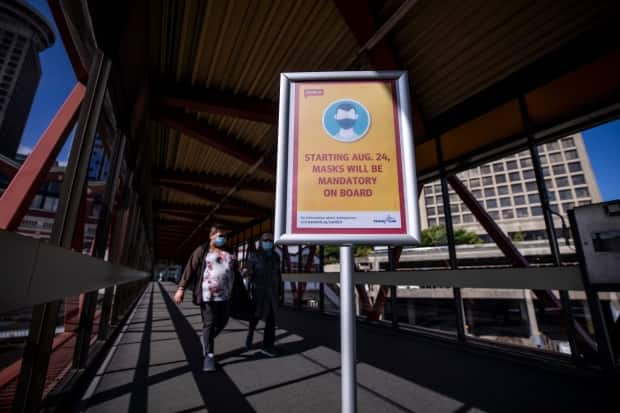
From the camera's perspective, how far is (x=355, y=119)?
1165 millimetres

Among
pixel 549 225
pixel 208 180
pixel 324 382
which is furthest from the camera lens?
pixel 208 180

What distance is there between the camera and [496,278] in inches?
128

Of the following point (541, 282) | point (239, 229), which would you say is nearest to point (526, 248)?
point (239, 229)

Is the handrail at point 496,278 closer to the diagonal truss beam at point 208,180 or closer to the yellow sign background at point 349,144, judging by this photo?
the yellow sign background at point 349,144

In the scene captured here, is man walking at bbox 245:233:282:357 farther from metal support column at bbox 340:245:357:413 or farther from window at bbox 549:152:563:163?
window at bbox 549:152:563:163

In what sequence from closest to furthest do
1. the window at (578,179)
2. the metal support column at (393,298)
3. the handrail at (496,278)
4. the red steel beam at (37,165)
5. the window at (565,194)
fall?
the red steel beam at (37,165) → the handrail at (496,278) → the metal support column at (393,298) → the window at (578,179) → the window at (565,194)

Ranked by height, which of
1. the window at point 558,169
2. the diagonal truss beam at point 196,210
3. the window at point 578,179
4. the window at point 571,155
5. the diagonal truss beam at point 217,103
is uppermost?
the window at point 571,155

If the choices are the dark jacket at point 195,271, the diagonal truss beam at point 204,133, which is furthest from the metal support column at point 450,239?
the diagonal truss beam at point 204,133

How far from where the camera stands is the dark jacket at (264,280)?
143 inches

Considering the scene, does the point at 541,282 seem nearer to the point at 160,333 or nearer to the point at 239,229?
the point at 160,333

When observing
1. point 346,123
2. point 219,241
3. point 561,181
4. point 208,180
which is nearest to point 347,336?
point 346,123

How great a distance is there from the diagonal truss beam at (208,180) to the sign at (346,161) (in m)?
8.69

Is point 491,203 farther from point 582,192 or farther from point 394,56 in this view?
point 394,56

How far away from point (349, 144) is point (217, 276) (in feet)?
8.10
